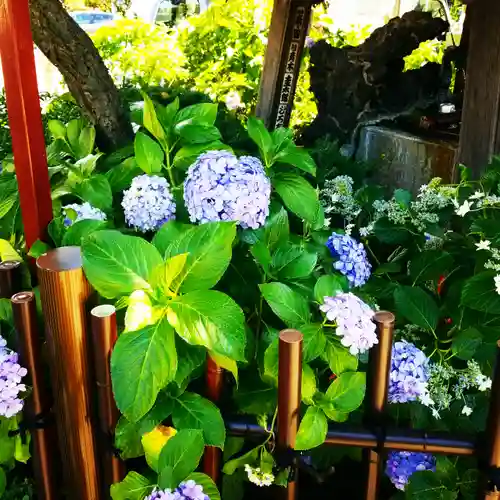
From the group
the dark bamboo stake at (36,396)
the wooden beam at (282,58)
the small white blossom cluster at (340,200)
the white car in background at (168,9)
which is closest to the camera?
the dark bamboo stake at (36,396)

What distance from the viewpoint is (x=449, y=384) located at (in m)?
0.89

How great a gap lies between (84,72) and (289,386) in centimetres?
118

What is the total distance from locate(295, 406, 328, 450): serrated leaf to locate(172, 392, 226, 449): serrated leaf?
0.10 meters

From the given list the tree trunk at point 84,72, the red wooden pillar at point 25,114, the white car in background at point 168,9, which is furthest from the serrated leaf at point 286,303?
the white car in background at point 168,9

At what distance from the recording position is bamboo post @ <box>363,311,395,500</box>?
0.75 m

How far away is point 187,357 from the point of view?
2.39ft

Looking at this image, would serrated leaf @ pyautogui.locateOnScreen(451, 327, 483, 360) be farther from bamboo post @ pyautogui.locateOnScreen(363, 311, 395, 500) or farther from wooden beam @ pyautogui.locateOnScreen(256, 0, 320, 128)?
wooden beam @ pyautogui.locateOnScreen(256, 0, 320, 128)

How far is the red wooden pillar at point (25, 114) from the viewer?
2.49 feet

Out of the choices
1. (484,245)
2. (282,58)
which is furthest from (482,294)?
(282,58)

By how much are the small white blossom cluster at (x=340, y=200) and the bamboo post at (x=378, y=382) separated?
1.51 ft

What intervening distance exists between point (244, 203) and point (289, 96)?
8.29ft

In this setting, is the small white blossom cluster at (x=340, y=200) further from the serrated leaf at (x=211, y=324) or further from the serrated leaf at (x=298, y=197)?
the serrated leaf at (x=211, y=324)

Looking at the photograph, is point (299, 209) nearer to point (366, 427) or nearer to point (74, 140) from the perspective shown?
point (366, 427)

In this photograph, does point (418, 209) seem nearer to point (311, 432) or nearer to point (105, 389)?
point (311, 432)
